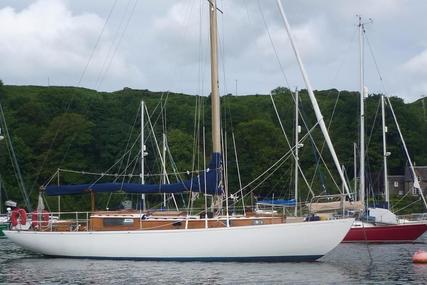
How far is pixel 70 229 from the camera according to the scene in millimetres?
39562

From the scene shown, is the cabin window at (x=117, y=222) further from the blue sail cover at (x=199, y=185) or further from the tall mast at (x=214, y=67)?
the tall mast at (x=214, y=67)

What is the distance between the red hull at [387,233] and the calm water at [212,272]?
11.9 metres

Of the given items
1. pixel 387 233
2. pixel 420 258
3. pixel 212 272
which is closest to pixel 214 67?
pixel 212 272

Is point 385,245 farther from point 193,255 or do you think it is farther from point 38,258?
point 38,258

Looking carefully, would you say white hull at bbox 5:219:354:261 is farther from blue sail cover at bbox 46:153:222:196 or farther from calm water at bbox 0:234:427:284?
blue sail cover at bbox 46:153:222:196

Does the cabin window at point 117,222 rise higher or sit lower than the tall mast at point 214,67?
lower

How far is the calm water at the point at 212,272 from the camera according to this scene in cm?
3112

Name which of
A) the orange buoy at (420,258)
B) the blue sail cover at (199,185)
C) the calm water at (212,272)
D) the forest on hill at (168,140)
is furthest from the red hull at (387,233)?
the forest on hill at (168,140)

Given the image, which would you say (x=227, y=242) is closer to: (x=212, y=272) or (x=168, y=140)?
(x=212, y=272)

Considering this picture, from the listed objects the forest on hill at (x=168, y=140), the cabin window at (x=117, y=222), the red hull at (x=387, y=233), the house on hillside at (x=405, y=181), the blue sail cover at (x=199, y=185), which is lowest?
the red hull at (x=387, y=233)

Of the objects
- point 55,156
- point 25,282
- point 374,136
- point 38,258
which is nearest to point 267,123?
point 374,136

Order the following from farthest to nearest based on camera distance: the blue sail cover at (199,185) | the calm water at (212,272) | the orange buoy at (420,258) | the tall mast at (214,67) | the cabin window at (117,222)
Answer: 1. the orange buoy at (420,258)
2. the tall mast at (214,67)
3. the blue sail cover at (199,185)
4. the cabin window at (117,222)
5. the calm water at (212,272)

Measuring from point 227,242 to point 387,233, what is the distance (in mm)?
20835

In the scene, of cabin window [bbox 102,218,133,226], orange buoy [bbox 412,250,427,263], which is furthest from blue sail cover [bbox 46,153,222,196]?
orange buoy [bbox 412,250,427,263]
